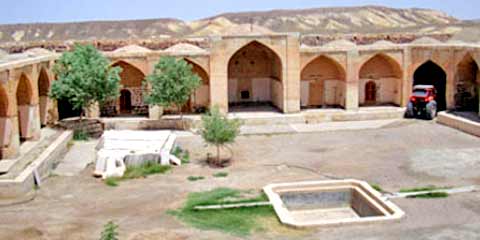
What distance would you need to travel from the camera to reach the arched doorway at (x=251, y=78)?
28391mm

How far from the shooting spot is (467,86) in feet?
84.2

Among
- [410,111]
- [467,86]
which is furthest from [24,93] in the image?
[467,86]

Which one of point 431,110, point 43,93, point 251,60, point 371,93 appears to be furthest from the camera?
point 251,60

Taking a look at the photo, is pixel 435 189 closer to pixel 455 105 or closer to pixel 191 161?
pixel 191 161

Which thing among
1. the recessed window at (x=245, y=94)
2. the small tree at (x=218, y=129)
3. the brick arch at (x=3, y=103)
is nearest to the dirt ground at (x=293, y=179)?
the small tree at (x=218, y=129)

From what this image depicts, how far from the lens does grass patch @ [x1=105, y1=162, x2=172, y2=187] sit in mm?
16344

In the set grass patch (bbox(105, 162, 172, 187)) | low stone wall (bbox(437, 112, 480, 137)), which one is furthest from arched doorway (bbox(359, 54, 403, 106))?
grass patch (bbox(105, 162, 172, 187))

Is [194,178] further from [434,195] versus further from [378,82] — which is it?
[378,82]

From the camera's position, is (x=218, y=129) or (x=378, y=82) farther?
(x=378, y=82)

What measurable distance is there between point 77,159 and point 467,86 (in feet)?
56.6

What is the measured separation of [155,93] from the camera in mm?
22781

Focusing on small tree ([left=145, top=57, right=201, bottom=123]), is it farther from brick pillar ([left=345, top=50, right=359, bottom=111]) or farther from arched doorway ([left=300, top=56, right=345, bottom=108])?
brick pillar ([left=345, top=50, right=359, bottom=111])

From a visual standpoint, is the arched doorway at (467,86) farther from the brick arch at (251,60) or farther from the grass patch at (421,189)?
the grass patch at (421,189)

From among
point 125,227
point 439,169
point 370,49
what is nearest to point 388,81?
point 370,49
